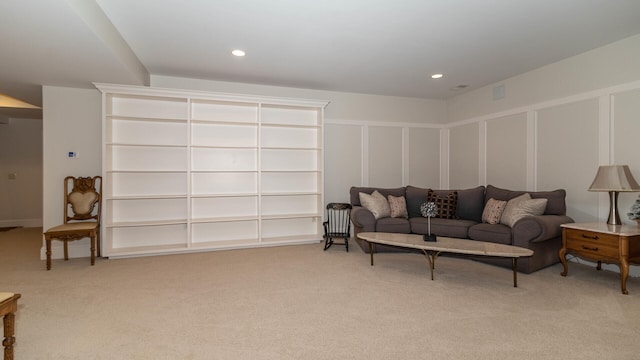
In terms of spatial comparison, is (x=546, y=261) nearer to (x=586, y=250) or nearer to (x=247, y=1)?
(x=586, y=250)

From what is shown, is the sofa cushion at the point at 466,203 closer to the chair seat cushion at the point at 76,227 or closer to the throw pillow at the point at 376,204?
the throw pillow at the point at 376,204

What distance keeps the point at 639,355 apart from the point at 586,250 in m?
1.48

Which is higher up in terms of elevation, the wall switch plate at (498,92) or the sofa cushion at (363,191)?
the wall switch plate at (498,92)

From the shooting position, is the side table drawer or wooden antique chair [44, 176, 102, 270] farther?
wooden antique chair [44, 176, 102, 270]

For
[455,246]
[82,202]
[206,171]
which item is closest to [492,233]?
[455,246]

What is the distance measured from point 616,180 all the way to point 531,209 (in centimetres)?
81

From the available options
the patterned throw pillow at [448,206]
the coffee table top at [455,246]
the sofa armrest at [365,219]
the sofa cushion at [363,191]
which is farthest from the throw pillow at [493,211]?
the sofa armrest at [365,219]

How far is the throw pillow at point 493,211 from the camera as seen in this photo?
4020mm

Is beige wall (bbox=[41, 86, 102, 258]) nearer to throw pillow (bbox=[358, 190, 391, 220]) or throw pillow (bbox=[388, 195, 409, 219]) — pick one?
throw pillow (bbox=[358, 190, 391, 220])

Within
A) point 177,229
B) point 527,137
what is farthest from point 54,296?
point 527,137

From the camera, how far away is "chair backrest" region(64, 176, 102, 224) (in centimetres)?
406

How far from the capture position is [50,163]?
4.12 meters

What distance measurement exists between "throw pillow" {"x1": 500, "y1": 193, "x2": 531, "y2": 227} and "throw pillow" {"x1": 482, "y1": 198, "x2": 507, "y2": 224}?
0.07 metres

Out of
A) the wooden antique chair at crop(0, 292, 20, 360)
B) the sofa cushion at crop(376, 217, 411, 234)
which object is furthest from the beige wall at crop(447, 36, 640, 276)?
the wooden antique chair at crop(0, 292, 20, 360)
